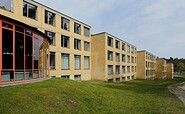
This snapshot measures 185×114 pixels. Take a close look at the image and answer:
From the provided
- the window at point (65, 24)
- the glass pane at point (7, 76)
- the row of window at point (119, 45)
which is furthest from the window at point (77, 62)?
the glass pane at point (7, 76)

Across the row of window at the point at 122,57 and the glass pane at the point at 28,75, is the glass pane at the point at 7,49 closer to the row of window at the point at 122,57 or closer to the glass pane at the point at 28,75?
the glass pane at the point at 28,75

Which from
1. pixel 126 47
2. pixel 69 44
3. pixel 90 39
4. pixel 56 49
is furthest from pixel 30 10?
pixel 126 47

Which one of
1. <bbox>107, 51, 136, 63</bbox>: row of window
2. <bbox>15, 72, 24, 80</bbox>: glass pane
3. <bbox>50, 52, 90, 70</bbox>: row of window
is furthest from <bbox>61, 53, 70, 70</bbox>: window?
<bbox>15, 72, 24, 80</bbox>: glass pane

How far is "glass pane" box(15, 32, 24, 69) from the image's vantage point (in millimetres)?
14020

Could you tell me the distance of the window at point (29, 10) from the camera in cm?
2591

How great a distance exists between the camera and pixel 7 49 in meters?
13.3

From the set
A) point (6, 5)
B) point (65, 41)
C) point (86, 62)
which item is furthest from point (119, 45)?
point (6, 5)

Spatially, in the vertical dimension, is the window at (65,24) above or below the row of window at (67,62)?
above

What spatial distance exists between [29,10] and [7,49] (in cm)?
1501

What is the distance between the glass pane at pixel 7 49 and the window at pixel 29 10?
1351cm

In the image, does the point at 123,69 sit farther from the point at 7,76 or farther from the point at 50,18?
the point at 7,76

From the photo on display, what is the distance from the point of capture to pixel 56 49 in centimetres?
3123

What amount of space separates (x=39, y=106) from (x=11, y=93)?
6.39ft

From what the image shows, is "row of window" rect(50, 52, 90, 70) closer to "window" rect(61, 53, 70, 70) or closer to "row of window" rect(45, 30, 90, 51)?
"window" rect(61, 53, 70, 70)
